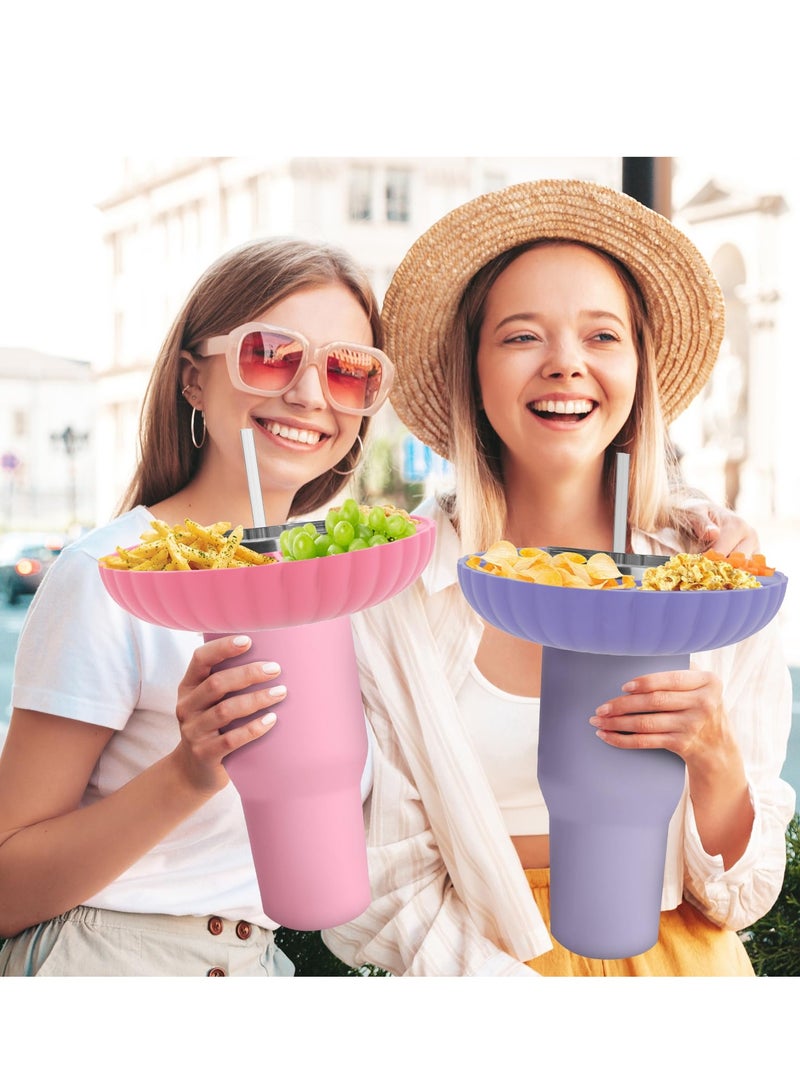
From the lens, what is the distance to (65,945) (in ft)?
5.33

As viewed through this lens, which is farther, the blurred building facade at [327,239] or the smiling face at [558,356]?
the blurred building facade at [327,239]

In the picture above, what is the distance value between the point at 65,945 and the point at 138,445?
2.76ft

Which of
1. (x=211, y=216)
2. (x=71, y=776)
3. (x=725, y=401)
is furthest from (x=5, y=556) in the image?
(x=725, y=401)

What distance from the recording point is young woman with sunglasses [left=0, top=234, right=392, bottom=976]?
5.11 feet

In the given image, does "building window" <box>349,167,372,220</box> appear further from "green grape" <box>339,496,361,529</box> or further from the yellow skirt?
the yellow skirt

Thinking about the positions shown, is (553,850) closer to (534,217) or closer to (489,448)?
(489,448)

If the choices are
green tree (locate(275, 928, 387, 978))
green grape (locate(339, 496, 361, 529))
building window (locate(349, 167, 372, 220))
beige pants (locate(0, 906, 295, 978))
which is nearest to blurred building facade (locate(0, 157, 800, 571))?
building window (locate(349, 167, 372, 220))

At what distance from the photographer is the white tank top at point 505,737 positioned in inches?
65.3

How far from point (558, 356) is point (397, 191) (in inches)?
17.6

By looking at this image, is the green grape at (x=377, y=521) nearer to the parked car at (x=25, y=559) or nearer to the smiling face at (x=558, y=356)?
the smiling face at (x=558, y=356)

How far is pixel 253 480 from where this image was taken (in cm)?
150

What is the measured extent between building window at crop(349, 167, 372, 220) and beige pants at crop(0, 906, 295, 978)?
48.2 inches

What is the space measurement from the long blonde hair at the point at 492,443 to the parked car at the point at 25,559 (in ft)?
2.31

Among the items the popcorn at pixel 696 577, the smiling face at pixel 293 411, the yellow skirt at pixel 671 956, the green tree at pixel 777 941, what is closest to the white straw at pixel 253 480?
the smiling face at pixel 293 411
